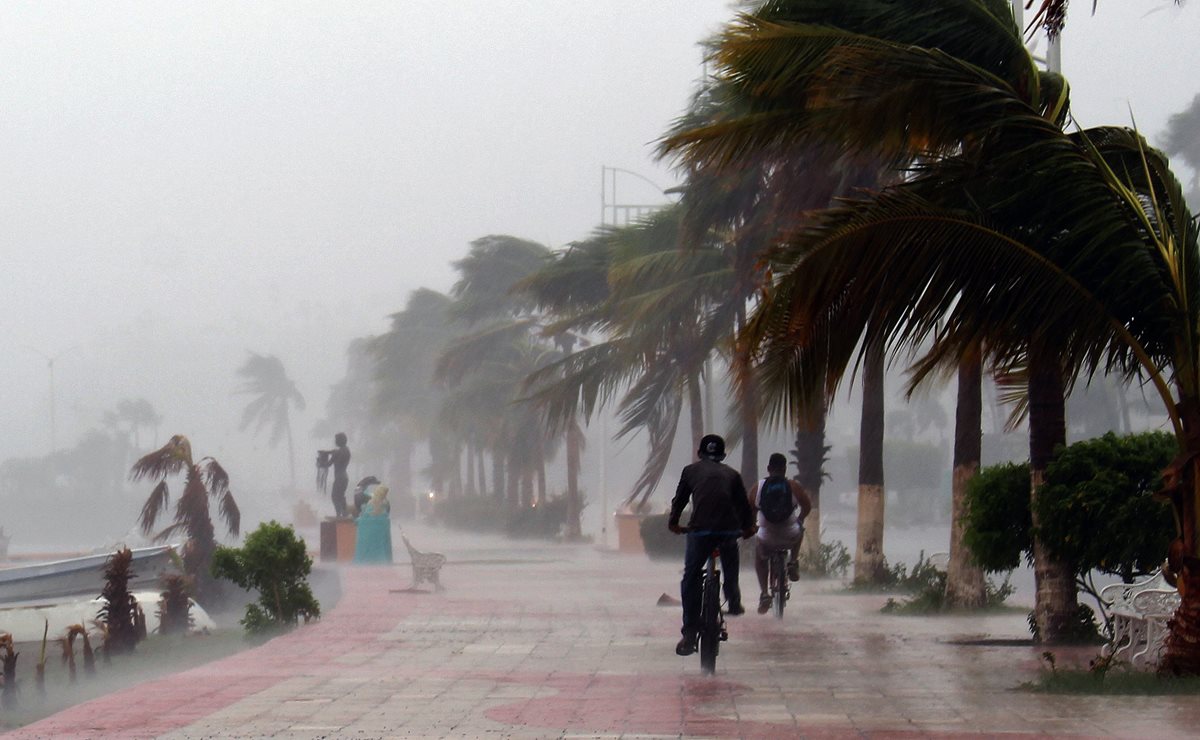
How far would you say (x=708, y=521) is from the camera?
11.5 metres

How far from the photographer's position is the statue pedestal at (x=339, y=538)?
3353 cm

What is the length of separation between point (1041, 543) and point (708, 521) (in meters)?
2.80

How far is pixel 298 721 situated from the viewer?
907 centimetres

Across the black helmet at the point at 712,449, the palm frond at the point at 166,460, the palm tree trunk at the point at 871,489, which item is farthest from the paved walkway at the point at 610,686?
the palm frond at the point at 166,460

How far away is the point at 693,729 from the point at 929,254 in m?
3.68

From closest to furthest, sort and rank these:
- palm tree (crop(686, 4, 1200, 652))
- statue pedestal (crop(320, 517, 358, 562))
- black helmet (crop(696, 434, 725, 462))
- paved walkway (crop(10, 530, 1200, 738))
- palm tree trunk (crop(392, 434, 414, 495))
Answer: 1. paved walkway (crop(10, 530, 1200, 738))
2. palm tree (crop(686, 4, 1200, 652))
3. black helmet (crop(696, 434, 725, 462))
4. statue pedestal (crop(320, 517, 358, 562))
5. palm tree trunk (crop(392, 434, 414, 495))

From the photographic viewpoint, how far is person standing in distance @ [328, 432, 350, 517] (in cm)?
3766

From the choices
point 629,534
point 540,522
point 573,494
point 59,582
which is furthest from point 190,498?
point 540,522

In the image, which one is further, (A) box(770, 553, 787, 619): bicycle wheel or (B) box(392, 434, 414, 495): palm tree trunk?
(B) box(392, 434, 414, 495): palm tree trunk

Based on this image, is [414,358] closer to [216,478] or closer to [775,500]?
[216,478]

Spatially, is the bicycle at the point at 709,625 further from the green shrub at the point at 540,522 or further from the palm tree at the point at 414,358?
the palm tree at the point at 414,358

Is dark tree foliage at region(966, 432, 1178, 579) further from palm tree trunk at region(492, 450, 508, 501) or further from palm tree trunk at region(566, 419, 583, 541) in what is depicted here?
palm tree trunk at region(492, 450, 508, 501)

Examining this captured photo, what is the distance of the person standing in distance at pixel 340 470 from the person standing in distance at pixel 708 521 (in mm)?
26042

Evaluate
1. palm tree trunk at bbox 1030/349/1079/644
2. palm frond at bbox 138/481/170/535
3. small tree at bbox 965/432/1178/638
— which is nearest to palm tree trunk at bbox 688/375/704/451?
palm frond at bbox 138/481/170/535
